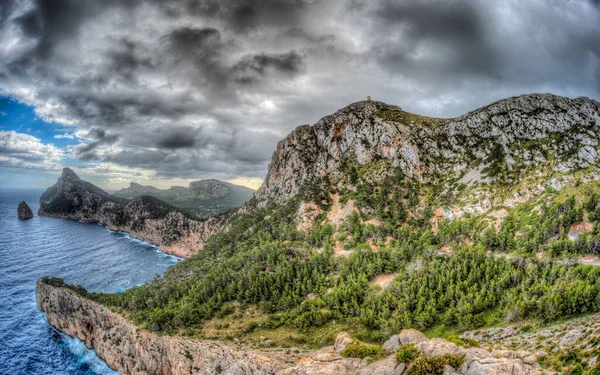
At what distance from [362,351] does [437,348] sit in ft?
32.9

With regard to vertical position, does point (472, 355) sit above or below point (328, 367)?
above

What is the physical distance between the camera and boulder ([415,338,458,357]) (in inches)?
1121

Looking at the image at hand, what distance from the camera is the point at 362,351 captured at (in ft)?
118

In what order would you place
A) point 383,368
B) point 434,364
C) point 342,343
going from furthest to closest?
point 342,343 < point 383,368 < point 434,364

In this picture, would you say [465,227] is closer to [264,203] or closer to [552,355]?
[552,355]

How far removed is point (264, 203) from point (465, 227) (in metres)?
112

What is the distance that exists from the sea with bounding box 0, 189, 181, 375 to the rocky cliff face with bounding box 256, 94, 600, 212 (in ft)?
286

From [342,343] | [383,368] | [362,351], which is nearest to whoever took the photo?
[383,368]

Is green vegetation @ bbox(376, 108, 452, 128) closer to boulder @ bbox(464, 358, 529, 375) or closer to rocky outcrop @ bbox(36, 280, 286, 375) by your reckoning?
rocky outcrop @ bbox(36, 280, 286, 375)

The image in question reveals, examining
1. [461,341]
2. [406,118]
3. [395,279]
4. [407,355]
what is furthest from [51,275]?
[406,118]

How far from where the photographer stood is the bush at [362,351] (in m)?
34.8

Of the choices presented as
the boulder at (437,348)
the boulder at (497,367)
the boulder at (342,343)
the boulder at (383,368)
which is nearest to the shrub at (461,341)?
the boulder at (437,348)

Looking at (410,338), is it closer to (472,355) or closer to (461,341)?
(461,341)

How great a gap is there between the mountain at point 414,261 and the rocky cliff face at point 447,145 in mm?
628
